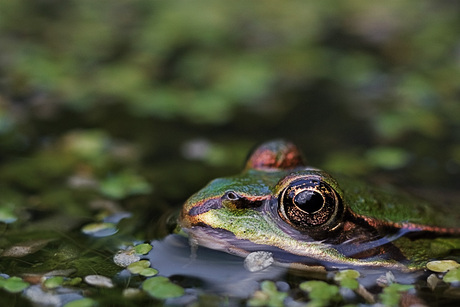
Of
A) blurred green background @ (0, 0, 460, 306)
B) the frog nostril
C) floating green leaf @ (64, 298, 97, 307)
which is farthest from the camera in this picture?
blurred green background @ (0, 0, 460, 306)

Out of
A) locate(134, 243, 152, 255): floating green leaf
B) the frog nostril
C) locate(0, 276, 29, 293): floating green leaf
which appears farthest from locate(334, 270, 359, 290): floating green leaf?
locate(0, 276, 29, 293): floating green leaf

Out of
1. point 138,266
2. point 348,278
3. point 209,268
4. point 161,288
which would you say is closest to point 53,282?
point 138,266

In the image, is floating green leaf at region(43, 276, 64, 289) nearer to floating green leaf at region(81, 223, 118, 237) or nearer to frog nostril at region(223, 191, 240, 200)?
floating green leaf at region(81, 223, 118, 237)

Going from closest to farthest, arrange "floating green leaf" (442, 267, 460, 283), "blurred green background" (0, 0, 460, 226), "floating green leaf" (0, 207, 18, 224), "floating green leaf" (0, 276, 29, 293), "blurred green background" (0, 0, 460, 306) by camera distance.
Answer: "floating green leaf" (0, 276, 29, 293) → "floating green leaf" (442, 267, 460, 283) → "floating green leaf" (0, 207, 18, 224) → "blurred green background" (0, 0, 460, 306) → "blurred green background" (0, 0, 460, 226)

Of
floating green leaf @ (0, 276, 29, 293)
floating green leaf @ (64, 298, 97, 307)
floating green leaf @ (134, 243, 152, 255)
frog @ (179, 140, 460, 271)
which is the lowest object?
floating green leaf @ (64, 298, 97, 307)

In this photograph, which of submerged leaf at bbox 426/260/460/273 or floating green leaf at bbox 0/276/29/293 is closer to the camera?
floating green leaf at bbox 0/276/29/293

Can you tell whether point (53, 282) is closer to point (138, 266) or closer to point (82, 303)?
point (82, 303)

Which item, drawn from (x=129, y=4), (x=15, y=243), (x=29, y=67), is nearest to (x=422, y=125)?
(x=15, y=243)

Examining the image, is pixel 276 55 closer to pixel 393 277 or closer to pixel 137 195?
A: pixel 137 195
